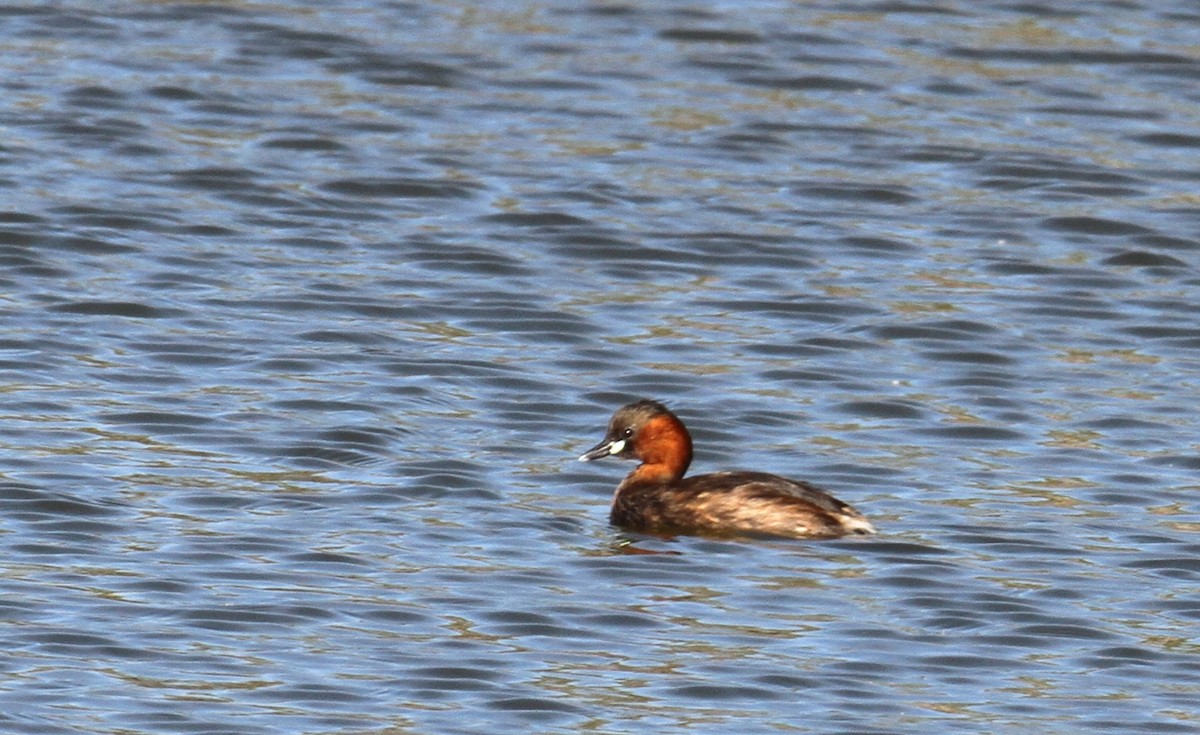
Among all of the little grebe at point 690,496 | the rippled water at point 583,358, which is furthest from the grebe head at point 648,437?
the rippled water at point 583,358

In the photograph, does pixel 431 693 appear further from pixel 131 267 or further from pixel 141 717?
pixel 131 267

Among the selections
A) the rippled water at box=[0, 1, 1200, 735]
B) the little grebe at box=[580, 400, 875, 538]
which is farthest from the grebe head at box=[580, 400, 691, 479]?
the rippled water at box=[0, 1, 1200, 735]

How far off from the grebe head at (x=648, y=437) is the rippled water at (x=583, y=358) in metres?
0.31

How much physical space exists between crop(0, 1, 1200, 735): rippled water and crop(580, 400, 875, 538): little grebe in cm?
13

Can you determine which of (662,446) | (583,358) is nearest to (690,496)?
(662,446)

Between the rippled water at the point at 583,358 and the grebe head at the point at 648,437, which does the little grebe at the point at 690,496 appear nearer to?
the grebe head at the point at 648,437

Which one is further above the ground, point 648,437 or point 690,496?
point 648,437

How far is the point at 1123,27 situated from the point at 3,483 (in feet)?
40.9

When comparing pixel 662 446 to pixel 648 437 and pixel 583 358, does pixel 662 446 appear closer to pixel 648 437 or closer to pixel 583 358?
pixel 648 437

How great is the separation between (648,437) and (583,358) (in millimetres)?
2196

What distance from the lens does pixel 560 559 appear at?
11070mm

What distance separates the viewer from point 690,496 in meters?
11.9

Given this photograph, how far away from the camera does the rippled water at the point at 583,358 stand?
31.7 feet

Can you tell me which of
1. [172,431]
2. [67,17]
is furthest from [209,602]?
[67,17]
